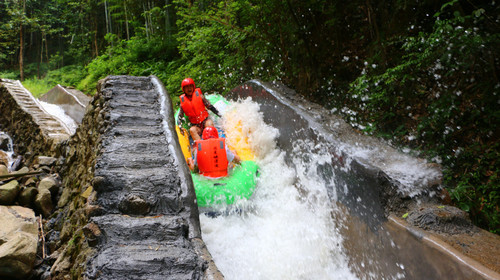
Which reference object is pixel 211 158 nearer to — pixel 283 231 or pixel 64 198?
pixel 283 231

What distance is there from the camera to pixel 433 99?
335cm

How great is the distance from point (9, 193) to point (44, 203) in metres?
0.50

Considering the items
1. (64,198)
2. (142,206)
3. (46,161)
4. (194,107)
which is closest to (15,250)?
(142,206)

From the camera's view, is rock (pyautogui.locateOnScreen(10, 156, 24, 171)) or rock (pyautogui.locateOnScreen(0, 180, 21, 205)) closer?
rock (pyautogui.locateOnScreen(0, 180, 21, 205))

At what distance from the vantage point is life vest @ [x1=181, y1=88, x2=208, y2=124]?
5.38 metres

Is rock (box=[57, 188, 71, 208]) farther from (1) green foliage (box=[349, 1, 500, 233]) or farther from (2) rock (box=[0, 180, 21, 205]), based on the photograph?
(1) green foliage (box=[349, 1, 500, 233])

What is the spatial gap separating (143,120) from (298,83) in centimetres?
270

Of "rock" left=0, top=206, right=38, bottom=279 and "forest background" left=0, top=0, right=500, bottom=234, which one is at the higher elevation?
"forest background" left=0, top=0, right=500, bottom=234

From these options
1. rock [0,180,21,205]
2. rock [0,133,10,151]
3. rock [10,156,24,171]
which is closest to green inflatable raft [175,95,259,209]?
rock [0,180,21,205]

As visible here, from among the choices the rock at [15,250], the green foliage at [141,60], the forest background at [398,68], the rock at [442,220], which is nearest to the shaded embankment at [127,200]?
the rock at [15,250]

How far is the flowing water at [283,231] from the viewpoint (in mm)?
3201

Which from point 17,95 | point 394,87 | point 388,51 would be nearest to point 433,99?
point 394,87

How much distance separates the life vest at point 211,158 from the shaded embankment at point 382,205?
3.74ft

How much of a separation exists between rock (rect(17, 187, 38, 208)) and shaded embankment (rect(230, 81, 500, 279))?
13.2 ft
